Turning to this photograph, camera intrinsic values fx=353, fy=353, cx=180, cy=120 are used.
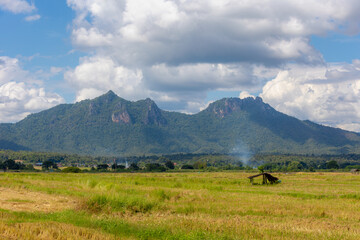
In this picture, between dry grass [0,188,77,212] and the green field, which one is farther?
dry grass [0,188,77,212]

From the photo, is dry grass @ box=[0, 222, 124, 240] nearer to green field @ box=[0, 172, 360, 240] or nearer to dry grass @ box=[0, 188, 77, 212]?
green field @ box=[0, 172, 360, 240]

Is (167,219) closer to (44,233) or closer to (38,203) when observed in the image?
(44,233)

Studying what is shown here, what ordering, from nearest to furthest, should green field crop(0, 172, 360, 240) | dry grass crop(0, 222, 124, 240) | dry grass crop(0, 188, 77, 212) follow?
dry grass crop(0, 222, 124, 240), green field crop(0, 172, 360, 240), dry grass crop(0, 188, 77, 212)

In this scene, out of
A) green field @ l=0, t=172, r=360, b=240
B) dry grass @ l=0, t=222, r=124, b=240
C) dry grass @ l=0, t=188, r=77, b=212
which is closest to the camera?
dry grass @ l=0, t=222, r=124, b=240

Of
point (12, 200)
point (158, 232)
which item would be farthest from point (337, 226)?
point (12, 200)

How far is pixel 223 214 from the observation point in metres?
22.4

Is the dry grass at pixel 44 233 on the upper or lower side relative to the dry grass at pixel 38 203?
upper

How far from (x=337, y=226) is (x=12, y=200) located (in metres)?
21.6

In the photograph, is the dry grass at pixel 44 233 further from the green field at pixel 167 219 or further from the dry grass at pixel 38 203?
the dry grass at pixel 38 203

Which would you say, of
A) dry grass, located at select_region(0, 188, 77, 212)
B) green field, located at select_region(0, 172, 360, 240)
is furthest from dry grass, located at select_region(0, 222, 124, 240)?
dry grass, located at select_region(0, 188, 77, 212)

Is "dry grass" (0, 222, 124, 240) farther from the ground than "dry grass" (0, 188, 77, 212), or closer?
farther from the ground

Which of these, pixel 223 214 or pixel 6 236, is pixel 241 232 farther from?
pixel 6 236

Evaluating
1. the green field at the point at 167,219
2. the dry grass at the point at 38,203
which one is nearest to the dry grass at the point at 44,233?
the green field at the point at 167,219

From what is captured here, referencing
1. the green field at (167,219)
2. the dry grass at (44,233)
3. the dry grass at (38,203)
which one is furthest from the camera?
the dry grass at (38,203)
